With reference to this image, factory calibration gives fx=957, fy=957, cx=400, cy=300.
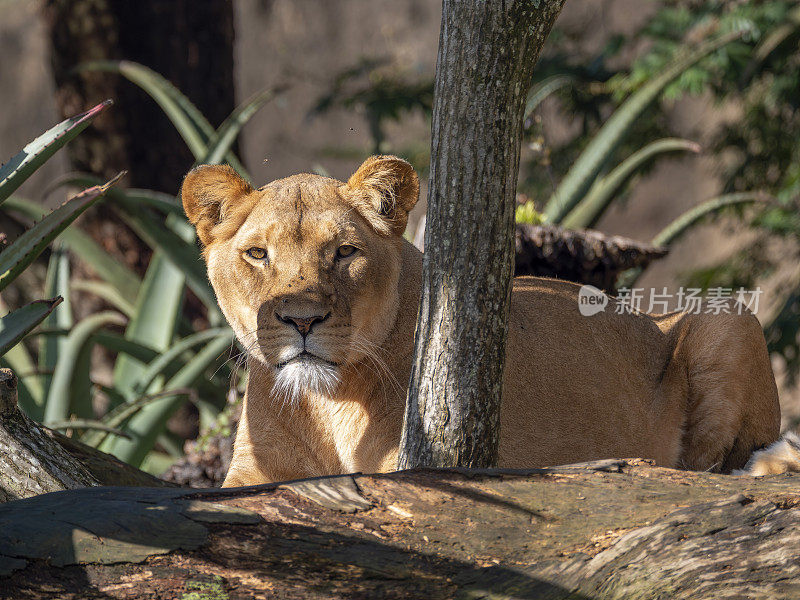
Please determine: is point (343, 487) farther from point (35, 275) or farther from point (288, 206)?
point (35, 275)

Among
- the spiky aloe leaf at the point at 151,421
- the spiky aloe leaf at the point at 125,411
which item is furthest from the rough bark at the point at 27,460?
the spiky aloe leaf at the point at 151,421

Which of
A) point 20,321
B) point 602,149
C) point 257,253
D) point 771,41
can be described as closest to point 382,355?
point 257,253

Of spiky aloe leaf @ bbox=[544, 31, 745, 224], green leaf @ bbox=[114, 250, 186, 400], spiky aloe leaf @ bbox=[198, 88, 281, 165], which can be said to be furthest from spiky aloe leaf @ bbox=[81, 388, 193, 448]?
spiky aloe leaf @ bbox=[544, 31, 745, 224]

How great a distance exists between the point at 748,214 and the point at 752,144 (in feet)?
2.43

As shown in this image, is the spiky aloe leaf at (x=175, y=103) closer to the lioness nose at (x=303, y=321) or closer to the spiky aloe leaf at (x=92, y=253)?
the spiky aloe leaf at (x=92, y=253)

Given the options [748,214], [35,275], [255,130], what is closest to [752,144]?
[748,214]

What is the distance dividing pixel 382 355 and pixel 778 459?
1.37m

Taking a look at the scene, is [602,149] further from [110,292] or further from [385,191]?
[110,292]

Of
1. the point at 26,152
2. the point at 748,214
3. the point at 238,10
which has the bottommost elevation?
the point at 26,152

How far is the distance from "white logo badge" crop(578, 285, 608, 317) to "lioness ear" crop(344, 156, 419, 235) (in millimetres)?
953

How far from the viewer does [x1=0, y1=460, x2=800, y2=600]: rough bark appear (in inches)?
61.1

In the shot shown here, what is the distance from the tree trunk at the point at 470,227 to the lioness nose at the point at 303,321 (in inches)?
12.6

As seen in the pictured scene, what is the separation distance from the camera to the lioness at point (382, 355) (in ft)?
8.31

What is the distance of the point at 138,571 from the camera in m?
1.55
